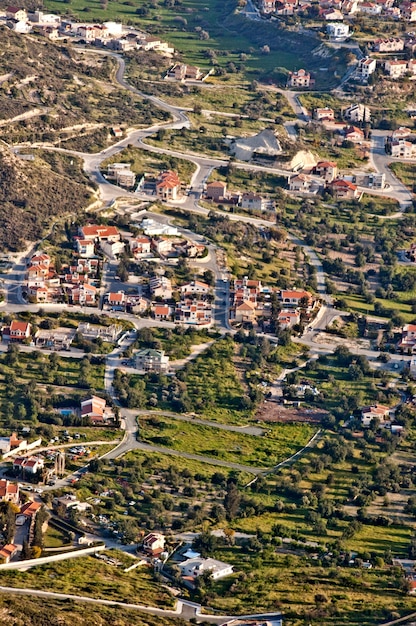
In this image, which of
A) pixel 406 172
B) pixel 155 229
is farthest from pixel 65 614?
pixel 406 172

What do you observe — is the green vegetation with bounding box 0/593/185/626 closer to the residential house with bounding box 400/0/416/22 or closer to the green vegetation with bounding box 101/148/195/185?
the green vegetation with bounding box 101/148/195/185

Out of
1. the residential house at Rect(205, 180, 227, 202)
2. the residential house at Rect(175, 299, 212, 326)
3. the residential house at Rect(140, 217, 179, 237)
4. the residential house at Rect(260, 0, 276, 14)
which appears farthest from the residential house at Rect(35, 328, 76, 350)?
the residential house at Rect(260, 0, 276, 14)

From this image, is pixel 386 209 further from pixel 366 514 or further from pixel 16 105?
pixel 366 514

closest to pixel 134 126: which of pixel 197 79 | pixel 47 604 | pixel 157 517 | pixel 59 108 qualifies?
pixel 59 108

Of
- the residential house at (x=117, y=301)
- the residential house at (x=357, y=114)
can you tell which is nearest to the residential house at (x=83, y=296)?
the residential house at (x=117, y=301)

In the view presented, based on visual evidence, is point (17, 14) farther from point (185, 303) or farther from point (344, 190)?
point (185, 303)

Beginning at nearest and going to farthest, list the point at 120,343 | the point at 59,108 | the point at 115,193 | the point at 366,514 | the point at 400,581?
1. the point at 400,581
2. the point at 366,514
3. the point at 120,343
4. the point at 115,193
5. the point at 59,108

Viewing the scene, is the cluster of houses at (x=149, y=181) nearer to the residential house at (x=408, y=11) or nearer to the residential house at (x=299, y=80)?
the residential house at (x=299, y=80)
